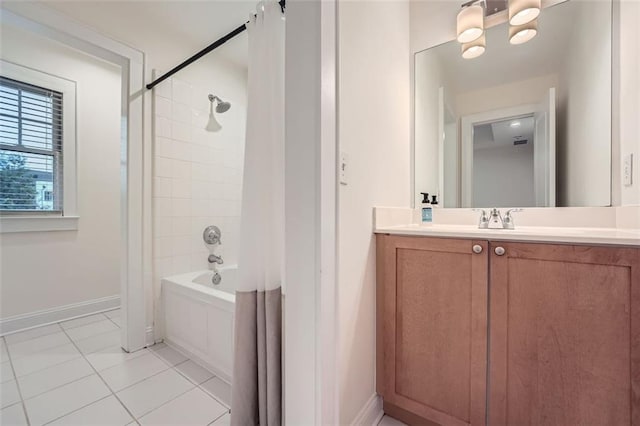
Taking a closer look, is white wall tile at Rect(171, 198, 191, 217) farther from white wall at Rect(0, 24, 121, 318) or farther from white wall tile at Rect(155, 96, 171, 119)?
white wall at Rect(0, 24, 121, 318)

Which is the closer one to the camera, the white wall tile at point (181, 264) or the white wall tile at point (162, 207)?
the white wall tile at point (162, 207)

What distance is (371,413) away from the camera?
1.20 metres

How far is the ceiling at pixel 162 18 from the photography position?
5.63 ft

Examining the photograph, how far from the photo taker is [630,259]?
0.80 m

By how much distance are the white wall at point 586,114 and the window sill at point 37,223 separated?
142 inches

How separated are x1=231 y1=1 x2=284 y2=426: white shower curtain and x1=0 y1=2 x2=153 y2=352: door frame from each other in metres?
1.16

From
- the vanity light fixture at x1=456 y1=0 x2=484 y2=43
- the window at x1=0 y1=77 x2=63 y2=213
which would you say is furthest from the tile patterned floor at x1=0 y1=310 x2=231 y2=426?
the vanity light fixture at x1=456 y1=0 x2=484 y2=43

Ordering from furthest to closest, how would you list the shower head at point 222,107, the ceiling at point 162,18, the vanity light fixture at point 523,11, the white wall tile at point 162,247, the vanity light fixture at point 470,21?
the shower head at point 222,107 < the white wall tile at point 162,247 < the ceiling at point 162,18 < the vanity light fixture at point 470,21 < the vanity light fixture at point 523,11

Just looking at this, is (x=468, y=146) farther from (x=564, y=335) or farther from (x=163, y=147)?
(x=163, y=147)

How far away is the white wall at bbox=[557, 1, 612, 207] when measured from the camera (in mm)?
1216

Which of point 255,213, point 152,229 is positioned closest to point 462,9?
point 255,213

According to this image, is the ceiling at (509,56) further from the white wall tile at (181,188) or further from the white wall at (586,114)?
the white wall tile at (181,188)

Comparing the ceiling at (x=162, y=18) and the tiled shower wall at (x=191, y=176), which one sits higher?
the ceiling at (x=162, y=18)

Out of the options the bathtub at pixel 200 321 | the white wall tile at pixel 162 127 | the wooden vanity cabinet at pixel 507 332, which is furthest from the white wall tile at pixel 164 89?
the wooden vanity cabinet at pixel 507 332
